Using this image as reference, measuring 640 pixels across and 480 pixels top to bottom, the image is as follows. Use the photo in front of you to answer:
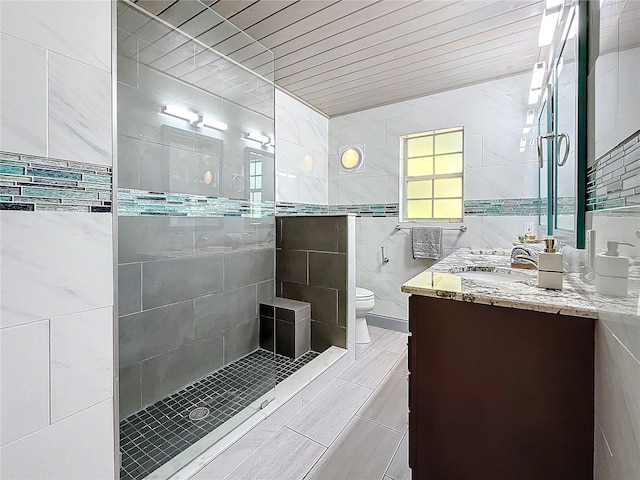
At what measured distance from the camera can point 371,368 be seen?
7.74 feet

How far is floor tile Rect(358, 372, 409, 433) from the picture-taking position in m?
1.75

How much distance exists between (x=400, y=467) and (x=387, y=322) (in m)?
1.84

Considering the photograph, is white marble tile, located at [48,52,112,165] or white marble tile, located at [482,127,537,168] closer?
white marble tile, located at [48,52,112,165]

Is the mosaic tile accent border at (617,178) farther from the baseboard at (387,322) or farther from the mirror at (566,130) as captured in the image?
the baseboard at (387,322)

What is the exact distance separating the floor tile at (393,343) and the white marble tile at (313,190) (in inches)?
64.2

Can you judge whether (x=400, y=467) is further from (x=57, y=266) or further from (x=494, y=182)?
(x=494, y=182)

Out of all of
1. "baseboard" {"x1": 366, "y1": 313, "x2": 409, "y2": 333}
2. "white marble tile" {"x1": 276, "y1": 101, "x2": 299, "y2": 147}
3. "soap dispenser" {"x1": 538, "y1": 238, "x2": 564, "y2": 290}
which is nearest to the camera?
"soap dispenser" {"x1": 538, "y1": 238, "x2": 564, "y2": 290}

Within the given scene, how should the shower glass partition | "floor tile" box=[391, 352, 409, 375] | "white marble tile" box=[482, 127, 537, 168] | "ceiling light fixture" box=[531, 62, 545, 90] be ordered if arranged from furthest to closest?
1. "white marble tile" box=[482, 127, 537, 168]
2. "floor tile" box=[391, 352, 409, 375]
3. "ceiling light fixture" box=[531, 62, 545, 90]
4. the shower glass partition

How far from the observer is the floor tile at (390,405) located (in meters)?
1.75

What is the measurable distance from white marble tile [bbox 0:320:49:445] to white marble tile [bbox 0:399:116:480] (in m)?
0.04

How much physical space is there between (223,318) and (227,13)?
198 cm

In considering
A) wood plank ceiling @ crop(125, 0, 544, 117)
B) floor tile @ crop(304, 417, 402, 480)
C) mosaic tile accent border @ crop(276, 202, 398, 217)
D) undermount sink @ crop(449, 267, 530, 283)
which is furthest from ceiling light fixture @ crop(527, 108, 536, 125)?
floor tile @ crop(304, 417, 402, 480)

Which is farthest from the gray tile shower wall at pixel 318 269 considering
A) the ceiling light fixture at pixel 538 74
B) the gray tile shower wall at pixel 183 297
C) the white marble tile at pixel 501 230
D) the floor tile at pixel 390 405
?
the ceiling light fixture at pixel 538 74

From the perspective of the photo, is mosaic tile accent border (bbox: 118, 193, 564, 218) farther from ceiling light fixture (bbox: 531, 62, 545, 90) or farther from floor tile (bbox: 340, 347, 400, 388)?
floor tile (bbox: 340, 347, 400, 388)
